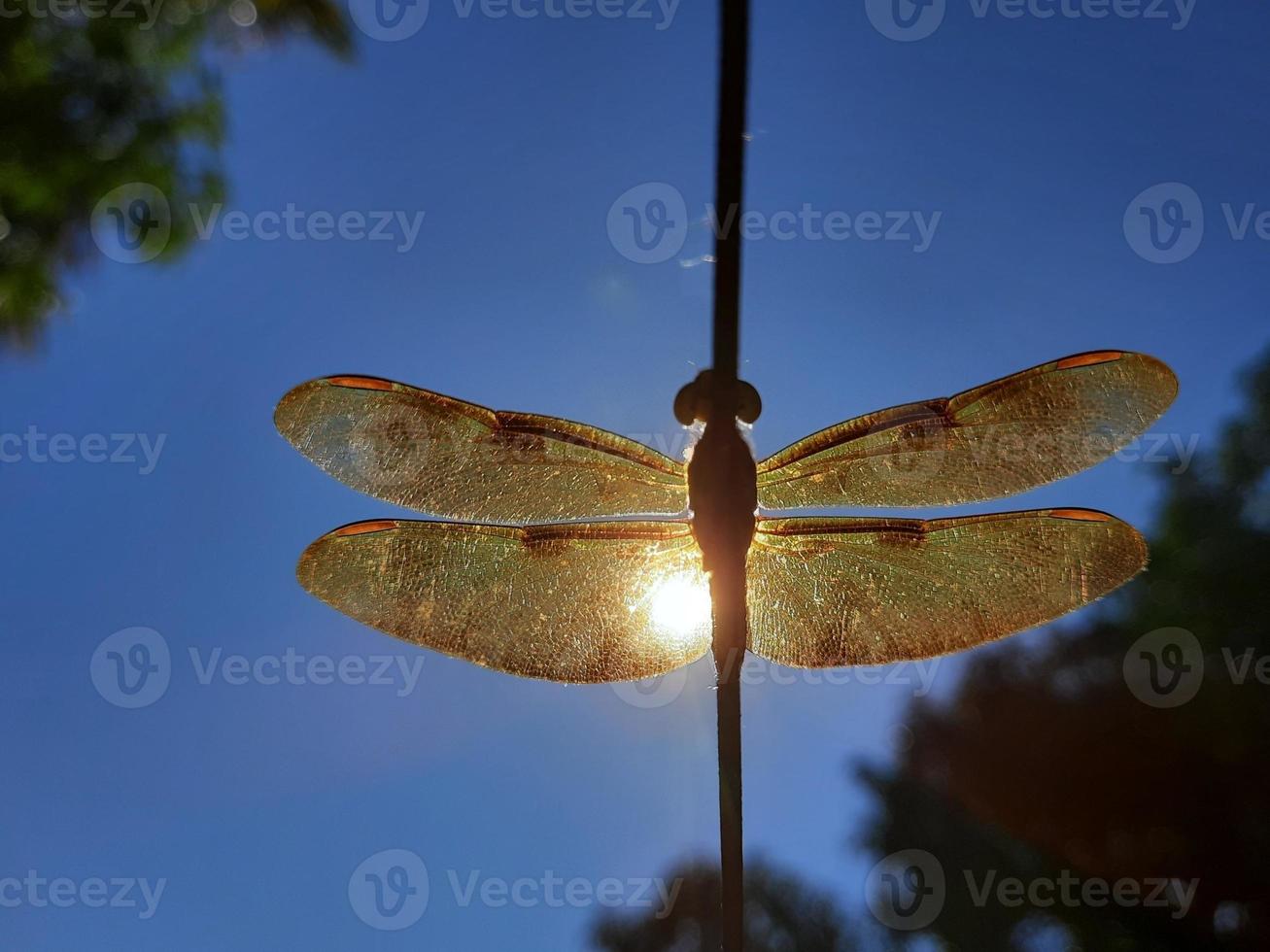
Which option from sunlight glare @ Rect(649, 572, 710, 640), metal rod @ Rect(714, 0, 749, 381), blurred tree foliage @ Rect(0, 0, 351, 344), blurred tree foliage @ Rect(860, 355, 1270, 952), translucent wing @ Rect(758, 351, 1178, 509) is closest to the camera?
metal rod @ Rect(714, 0, 749, 381)

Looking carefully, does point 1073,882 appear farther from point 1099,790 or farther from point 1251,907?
point 1251,907

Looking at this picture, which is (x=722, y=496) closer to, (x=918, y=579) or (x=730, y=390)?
(x=730, y=390)

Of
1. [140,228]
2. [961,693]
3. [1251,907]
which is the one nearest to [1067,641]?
[961,693]

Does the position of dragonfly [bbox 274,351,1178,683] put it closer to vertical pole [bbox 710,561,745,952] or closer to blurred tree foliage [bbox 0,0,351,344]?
vertical pole [bbox 710,561,745,952]

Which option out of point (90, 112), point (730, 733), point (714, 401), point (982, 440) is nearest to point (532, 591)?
point (730, 733)

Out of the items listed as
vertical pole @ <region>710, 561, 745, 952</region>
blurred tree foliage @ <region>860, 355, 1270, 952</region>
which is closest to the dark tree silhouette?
blurred tree foliage @ <region>860, 355, 1270, 952</region>

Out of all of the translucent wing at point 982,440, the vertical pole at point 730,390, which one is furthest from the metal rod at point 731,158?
the translucent wing at point 982,440

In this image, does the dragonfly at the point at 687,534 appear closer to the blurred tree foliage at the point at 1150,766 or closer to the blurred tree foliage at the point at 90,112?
the blurred tree foliage at the point at 90,112
